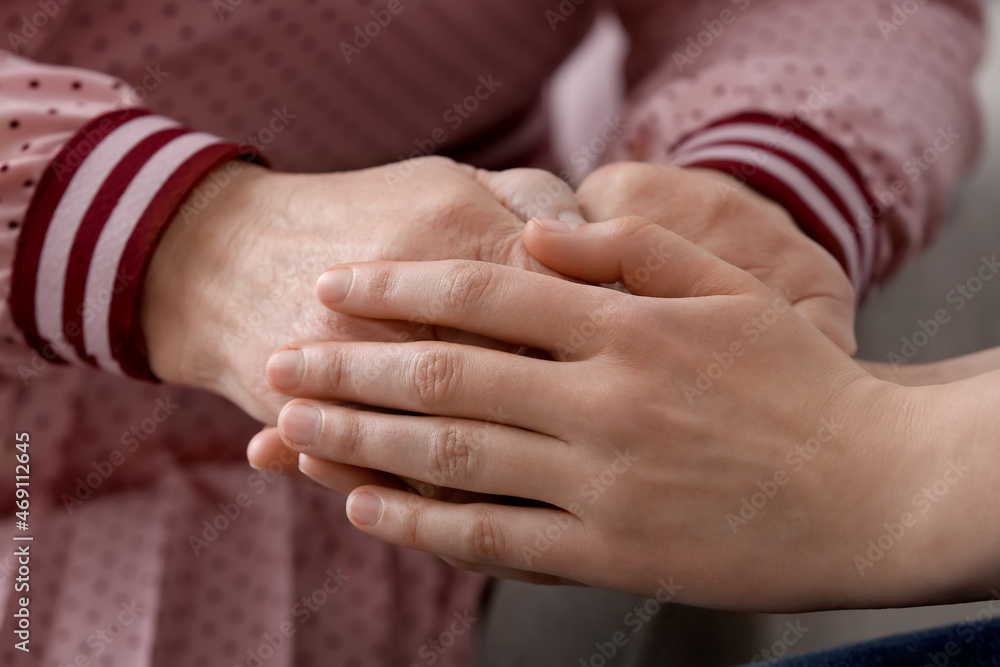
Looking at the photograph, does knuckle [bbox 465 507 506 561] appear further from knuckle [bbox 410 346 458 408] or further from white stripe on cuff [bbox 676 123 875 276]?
white stripe on cuff [bbox 676 123 875 276]

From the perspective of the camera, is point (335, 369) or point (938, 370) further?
point (938, 370)

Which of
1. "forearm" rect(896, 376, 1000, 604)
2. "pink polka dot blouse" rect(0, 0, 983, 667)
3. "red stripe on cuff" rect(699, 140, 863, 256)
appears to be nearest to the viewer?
"forearm" rect(896, 376, 1000, 604)

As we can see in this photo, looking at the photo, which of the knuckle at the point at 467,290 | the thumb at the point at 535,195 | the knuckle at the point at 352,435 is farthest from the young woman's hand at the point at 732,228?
the knuckle at the point at 352,435

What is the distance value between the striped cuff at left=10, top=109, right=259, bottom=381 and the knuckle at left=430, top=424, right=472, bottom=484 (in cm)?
26

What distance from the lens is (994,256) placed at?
866 millimetres

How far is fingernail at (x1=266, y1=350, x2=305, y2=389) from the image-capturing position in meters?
0.51

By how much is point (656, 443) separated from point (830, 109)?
1.33 ft

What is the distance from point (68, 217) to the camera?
55 centimetres

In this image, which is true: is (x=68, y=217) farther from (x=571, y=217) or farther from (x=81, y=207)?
(x=571, y=217)

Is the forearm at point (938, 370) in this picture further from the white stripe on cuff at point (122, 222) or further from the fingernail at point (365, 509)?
the white stripe on cuff at point (122, 222)

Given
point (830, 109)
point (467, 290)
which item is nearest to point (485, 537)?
point (467, 290)

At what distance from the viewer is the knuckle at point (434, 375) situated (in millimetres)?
487

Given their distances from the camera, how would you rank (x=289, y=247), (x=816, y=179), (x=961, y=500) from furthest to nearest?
1. (x=816, y=179)
2. (x=289, y=247)
3. (x=961, y=500)

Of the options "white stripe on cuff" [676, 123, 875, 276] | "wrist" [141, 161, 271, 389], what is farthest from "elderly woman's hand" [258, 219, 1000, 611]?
"white stripe on cuff" [676, 123, 875, 276]
